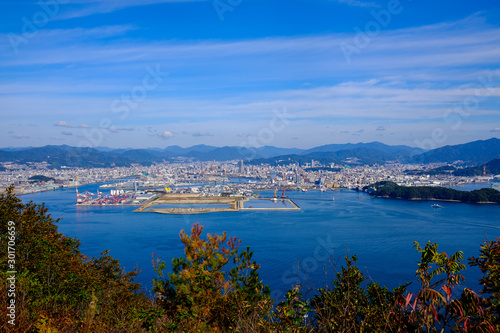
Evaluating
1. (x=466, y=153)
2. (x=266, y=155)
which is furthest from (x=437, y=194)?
(x=266, y=155)

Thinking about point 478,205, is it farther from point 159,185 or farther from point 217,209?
point 159,185

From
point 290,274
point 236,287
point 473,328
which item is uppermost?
point 473,328

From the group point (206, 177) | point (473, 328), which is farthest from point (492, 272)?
point (206, 177)

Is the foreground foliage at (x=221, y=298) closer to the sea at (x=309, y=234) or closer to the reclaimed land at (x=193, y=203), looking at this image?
the sea at (x=309, y=234)

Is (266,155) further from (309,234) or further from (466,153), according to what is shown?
(309,234)

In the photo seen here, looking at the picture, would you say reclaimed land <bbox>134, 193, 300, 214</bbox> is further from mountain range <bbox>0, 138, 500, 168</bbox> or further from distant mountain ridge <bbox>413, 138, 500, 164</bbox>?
distant mountain ridge <bbox>413, 138, 500, 164</bbox>

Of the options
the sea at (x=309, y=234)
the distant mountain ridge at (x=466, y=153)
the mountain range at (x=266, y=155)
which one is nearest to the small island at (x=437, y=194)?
the sea at (x=309, y=234)

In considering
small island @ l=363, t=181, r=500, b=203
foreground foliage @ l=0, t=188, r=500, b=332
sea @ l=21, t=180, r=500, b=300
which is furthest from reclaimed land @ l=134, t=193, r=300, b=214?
foreground foliage @ l=0, t=188, r=500, b=332
